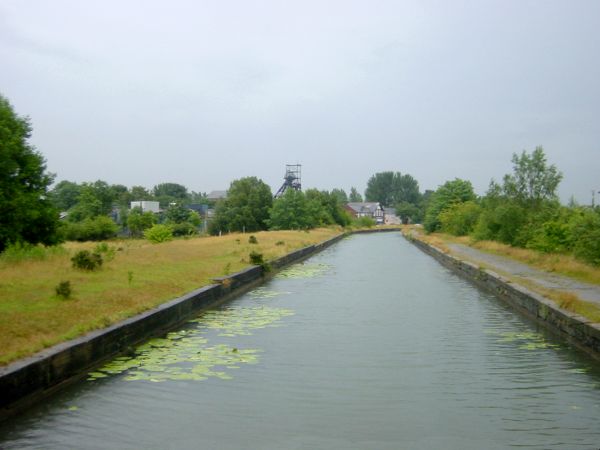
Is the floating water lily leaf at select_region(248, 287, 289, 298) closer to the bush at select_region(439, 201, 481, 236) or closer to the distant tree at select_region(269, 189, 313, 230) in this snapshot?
the bush at select_region(439, 201, 481, 236)

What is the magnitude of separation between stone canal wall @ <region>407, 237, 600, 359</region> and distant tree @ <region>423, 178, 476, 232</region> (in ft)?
166

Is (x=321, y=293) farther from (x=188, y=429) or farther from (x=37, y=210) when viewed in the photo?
(x=37, y=210)

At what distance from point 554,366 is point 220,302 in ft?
32.1

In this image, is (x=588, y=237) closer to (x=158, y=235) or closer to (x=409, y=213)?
(x=158, y=235)

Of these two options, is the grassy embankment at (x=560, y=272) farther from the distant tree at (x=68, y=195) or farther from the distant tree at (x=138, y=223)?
the distant tree at (x=68, y=195)

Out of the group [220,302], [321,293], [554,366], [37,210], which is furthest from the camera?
[37,210]

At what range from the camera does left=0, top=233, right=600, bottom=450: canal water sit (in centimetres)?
635

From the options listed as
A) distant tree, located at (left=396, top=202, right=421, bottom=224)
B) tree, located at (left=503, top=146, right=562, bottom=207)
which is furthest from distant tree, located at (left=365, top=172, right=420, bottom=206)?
tree, located at (left=503, top=146, right=562, bottom=207)

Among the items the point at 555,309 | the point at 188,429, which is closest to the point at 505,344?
the point at 555,309

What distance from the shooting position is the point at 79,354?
8594mm

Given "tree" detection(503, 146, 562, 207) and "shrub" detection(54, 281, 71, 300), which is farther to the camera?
"tree" detection(503, 146, 562, 207)

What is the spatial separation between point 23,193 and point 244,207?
53498 mm

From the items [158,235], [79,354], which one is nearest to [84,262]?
[79,354]

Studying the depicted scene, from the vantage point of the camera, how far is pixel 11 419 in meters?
6.71
